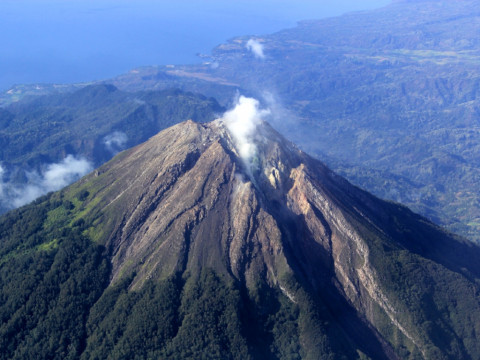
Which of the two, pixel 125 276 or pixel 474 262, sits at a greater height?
pixel 125 276

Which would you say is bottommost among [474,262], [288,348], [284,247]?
[474,262]

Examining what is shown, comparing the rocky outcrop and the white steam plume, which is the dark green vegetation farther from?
the white steam plume

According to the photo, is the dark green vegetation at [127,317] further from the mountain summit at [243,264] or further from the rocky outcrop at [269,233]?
the rocky outcrop at [269,233]

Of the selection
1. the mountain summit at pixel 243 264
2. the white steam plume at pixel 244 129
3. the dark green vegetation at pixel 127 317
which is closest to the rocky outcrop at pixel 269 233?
the mountain summit at pixel 243 264

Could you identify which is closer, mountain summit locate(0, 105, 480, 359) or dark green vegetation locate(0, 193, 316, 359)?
dark green vegetation locate(0, 193, 316, 359)

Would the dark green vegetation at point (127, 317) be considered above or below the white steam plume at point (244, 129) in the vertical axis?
below

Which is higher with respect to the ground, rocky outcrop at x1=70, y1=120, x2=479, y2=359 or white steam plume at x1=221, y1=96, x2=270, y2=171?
white steam plume at x1=221, y1=96, x2=270, y2=171

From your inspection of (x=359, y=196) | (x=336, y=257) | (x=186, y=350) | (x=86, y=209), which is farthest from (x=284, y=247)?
(x=86, y=209)

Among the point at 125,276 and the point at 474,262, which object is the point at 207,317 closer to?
the point at 125,276

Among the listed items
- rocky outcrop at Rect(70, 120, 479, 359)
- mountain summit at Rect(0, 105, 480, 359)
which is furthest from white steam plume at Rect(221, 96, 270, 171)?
rocky outcrop at Rect(70, 120, 479, 359)
